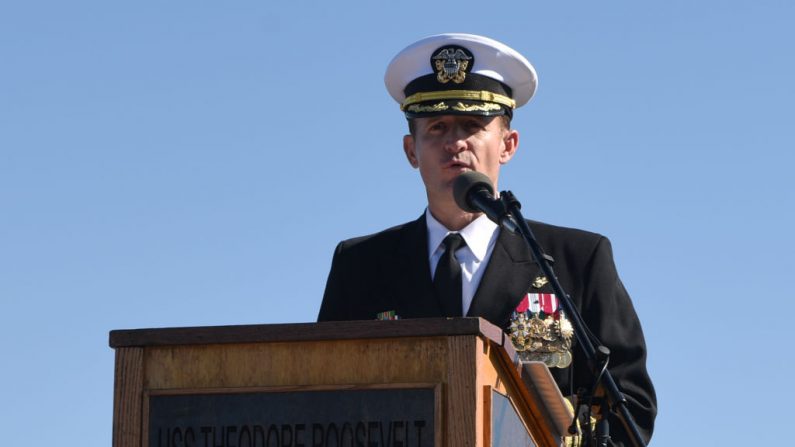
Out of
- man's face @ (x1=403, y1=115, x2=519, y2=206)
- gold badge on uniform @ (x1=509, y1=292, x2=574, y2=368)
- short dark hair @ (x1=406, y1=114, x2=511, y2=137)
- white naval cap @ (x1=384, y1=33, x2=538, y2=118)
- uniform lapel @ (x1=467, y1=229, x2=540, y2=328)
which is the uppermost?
white naval cap @ (x1=384, y1=33, x2=538, y2=118)

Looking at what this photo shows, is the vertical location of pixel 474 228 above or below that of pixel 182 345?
above

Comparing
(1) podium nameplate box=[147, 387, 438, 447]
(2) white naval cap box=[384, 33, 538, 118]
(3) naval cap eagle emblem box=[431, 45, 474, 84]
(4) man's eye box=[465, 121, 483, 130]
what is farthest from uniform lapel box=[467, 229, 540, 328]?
(1) podium nameplate box=[147, 387, 438, 447]

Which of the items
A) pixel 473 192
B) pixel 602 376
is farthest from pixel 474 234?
pixel 602 376

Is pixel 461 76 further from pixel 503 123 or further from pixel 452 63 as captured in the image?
pixel 503 123

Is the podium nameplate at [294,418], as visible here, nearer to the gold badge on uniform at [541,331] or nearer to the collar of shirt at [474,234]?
the gold badge on uniform at [541,331]

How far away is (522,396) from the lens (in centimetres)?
399

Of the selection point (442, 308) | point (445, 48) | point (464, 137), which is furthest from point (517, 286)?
point (445, 48)

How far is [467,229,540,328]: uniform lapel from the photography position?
18.2 ft

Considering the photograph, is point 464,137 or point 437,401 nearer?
point 437,401

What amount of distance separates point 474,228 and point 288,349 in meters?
2.40

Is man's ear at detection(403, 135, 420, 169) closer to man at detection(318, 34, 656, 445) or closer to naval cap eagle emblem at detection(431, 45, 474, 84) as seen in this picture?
man at detection(318, 34, 656, 445)

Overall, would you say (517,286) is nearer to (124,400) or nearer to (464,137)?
(464,137)

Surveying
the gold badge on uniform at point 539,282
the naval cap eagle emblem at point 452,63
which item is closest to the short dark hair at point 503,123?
the naval cap eagle emblem at point 452,63

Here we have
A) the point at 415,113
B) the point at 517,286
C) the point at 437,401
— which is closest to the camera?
the point at 437,401
